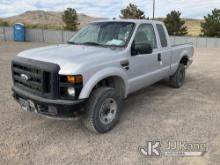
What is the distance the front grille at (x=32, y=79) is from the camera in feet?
12.3

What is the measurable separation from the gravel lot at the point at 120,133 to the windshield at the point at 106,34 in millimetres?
1476

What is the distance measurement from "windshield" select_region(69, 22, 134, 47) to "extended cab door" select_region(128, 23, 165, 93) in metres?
0.23

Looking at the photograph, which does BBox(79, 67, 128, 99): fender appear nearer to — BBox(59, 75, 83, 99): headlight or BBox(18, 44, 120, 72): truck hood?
BBox(59, 75, 83, 99): headlight

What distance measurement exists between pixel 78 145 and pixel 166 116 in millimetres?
1995

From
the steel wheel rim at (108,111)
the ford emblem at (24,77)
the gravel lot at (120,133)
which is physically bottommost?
the gravel lot at (120,133)

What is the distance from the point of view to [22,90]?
4152 millimetres

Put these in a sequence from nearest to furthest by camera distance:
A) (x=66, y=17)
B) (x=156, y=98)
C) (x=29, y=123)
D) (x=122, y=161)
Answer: (x=122, y=161) → (x=29, y=123) → (x=156, y=98) → (x=66, y=17)

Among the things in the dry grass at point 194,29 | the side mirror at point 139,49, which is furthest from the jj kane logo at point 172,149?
the dry grass at point 194,29

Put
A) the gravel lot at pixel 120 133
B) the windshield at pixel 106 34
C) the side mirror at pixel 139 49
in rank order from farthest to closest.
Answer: the windshield at pixel 106 34
the side mirror at pixel 139 49
the gravel lot at pixel 120 133

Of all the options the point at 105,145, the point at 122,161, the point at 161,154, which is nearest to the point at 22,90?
the point at 105,145

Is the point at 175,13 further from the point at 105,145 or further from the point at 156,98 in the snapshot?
the point at 105,145

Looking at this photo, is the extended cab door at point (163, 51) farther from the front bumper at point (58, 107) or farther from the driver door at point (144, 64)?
the front bumper at point (58, 107)

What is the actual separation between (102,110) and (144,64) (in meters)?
1.45

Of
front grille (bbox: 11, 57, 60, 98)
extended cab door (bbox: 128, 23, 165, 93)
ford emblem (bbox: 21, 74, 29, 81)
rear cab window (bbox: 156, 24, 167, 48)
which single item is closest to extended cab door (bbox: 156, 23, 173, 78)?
rear cab window (bbox: 156, 24, 167, 48)
